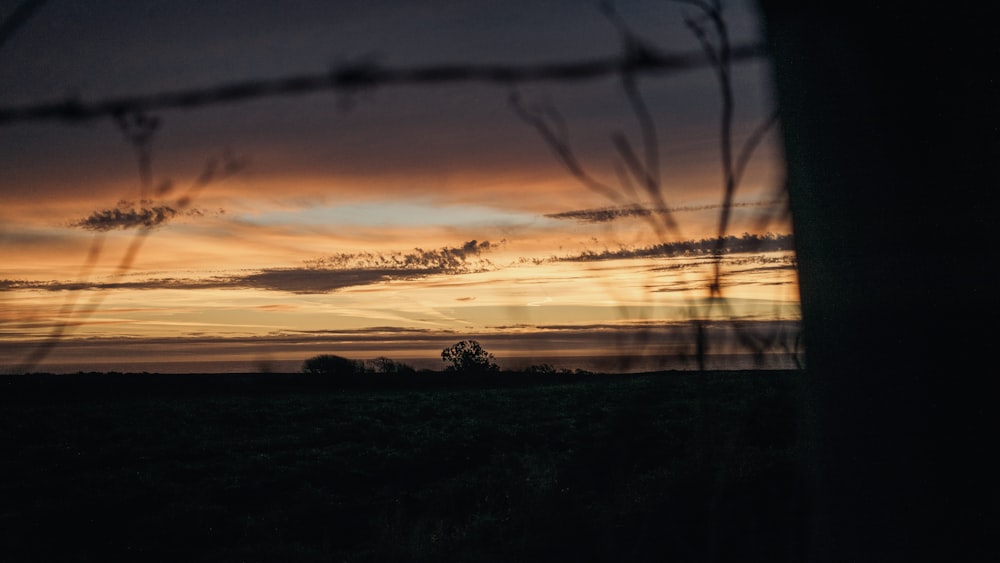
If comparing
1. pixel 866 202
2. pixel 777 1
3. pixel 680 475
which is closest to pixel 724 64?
pixel 777 1

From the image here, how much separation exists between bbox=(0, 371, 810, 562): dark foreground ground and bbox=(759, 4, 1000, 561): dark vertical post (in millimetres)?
181

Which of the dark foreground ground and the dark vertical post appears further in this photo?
the dark foreground ground

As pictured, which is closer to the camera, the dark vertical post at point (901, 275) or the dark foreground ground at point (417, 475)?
the dark vertical post at point (901, 275)

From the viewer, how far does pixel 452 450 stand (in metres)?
14.4

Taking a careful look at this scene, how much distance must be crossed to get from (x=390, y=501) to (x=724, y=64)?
10.1m

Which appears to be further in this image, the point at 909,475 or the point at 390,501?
the point at 390,501

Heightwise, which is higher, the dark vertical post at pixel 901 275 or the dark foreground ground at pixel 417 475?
the dark vertical post at pixel 901 275

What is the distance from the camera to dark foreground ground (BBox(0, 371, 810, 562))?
366cm

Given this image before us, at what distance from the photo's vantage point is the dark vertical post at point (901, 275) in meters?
0.62

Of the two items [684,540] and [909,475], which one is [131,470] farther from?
[909,475]

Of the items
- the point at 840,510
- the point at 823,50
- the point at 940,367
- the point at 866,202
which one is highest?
the point at 823,50

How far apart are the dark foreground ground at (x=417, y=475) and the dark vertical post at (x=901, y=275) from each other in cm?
18

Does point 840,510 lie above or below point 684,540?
above

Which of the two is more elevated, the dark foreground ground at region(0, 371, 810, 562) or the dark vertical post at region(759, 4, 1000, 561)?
the dark vertical post at region(759, 4, 1000, 561)
